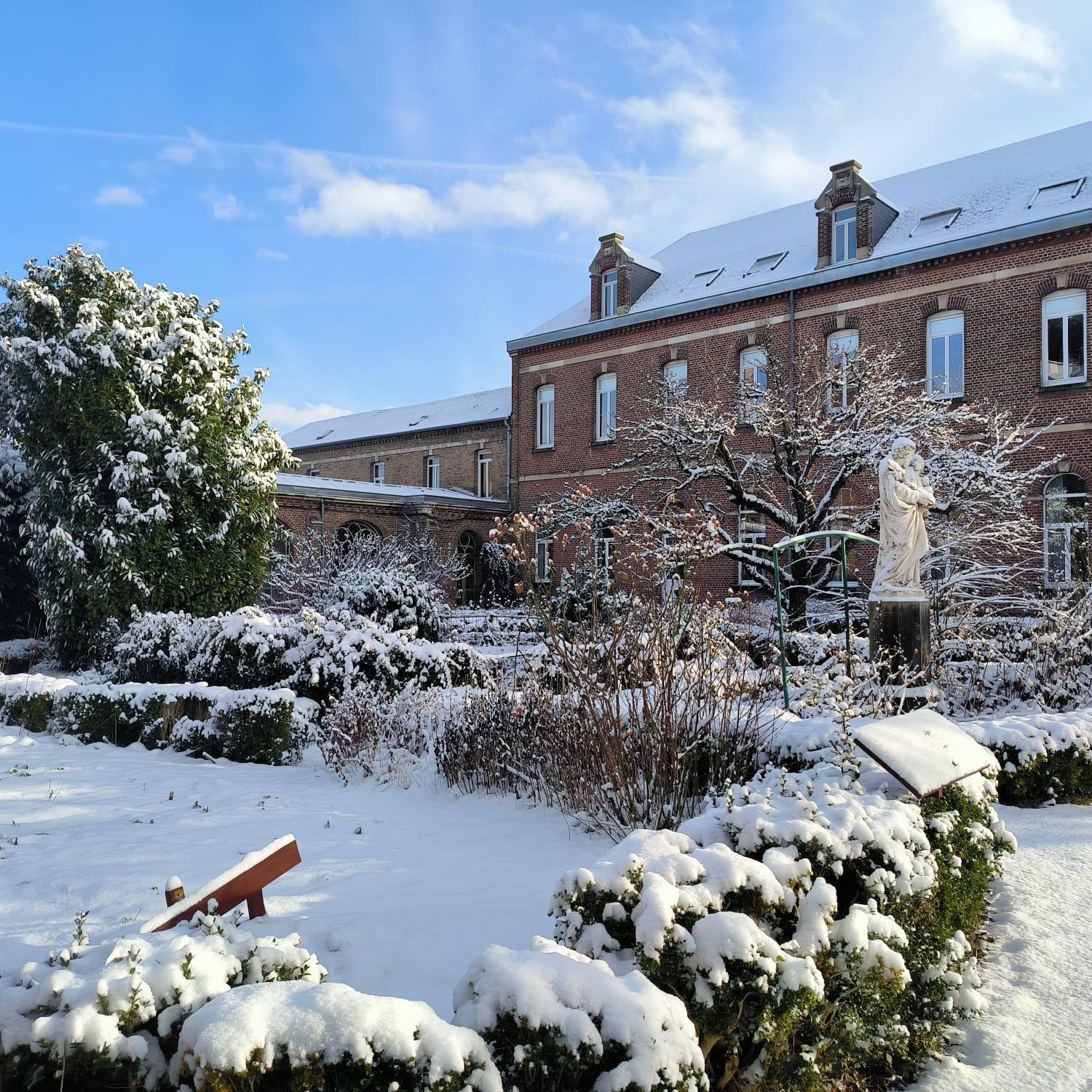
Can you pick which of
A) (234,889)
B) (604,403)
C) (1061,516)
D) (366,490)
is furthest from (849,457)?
(366,490)

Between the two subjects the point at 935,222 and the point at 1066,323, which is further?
the point at 935,222

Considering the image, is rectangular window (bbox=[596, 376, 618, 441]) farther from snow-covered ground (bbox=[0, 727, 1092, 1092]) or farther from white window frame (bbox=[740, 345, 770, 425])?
snow-covered ground (bbox=[0, 727, 1092, 1092])

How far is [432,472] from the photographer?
3322cm

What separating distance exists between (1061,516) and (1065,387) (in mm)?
2543

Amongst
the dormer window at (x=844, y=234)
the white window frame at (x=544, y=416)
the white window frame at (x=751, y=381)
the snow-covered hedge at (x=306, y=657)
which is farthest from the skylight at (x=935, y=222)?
the snow-covered hedge at (x=306, y=657)

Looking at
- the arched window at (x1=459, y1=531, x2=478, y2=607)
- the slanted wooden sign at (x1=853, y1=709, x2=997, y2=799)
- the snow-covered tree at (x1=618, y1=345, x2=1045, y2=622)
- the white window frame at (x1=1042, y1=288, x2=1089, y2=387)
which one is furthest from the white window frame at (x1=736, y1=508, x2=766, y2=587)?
the slanted wooden sign at (x1=853, y1=709, x2=997, y2=799)

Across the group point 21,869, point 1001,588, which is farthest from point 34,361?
point 1001,588

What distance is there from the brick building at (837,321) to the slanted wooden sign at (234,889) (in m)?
13.8

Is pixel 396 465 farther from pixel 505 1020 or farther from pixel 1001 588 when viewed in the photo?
pixel 505 1020

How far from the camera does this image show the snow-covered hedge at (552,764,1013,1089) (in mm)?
2439

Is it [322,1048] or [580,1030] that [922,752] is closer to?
[580,1030]

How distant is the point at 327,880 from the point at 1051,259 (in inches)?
738

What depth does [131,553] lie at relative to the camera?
49.2 feet

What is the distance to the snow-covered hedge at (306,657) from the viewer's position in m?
9.91
